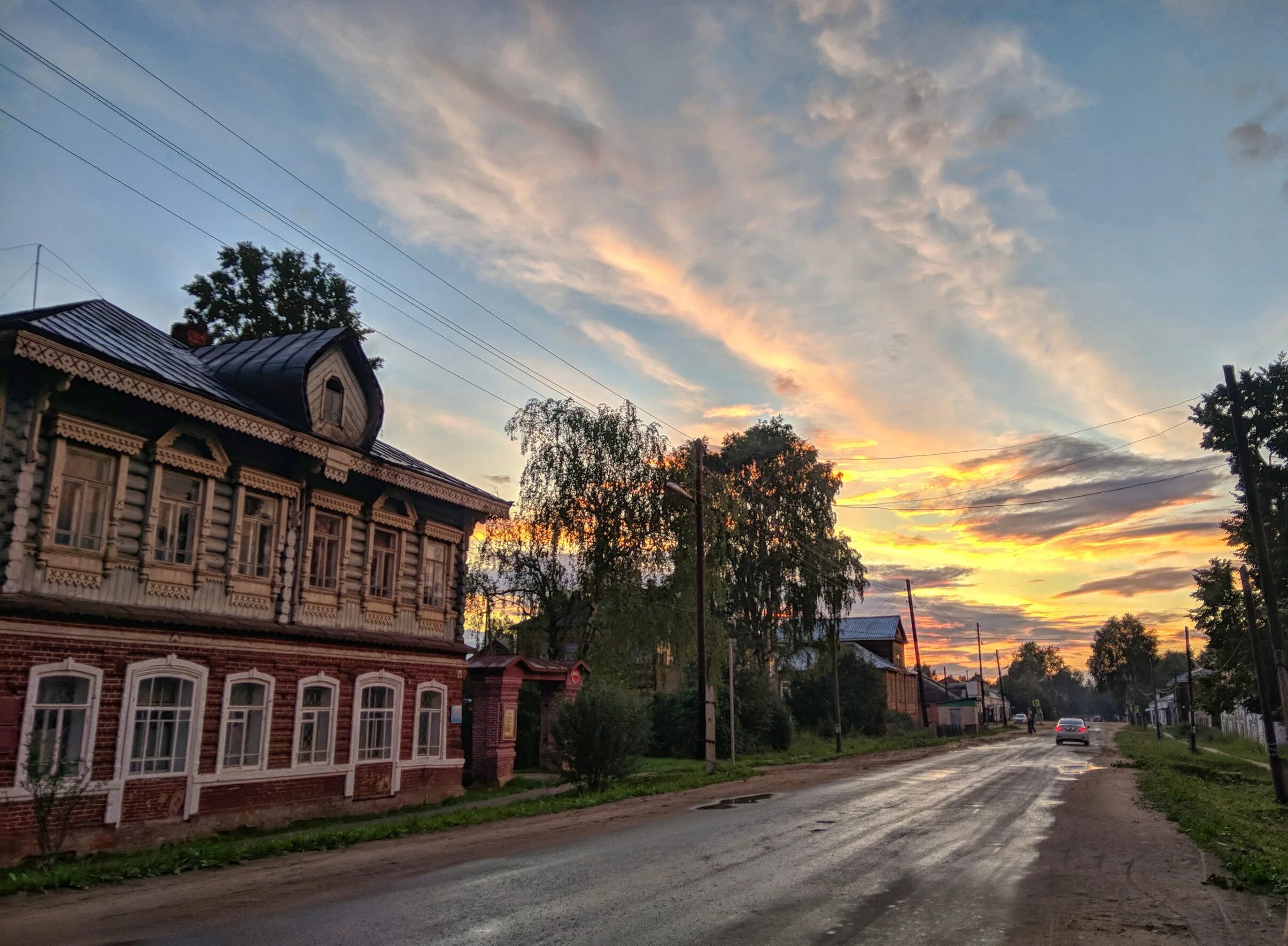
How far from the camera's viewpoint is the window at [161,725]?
14.4 metres

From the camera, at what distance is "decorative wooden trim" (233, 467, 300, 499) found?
16.7 metres

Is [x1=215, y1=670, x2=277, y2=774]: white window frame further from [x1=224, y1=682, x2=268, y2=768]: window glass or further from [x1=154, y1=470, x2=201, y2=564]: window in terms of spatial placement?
[x1=154, y1=470, x2=201, y2=564]: window

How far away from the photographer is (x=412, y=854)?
12359 millimetres

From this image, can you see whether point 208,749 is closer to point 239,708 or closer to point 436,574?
point 239,708

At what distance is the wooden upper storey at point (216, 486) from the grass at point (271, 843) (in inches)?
152

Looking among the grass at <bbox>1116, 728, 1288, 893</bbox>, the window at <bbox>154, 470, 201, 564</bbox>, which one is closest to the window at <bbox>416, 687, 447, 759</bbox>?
the window at <bbox>154, 470, 201, 564</bbox>

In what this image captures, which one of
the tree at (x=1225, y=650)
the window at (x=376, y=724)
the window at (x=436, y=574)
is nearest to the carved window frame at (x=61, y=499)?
the window at (x=376, y=724)

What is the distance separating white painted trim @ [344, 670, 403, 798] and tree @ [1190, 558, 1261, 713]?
108 feet

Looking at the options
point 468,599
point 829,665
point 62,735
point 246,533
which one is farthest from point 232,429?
point 829,665

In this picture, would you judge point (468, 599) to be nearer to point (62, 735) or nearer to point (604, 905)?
point (62, 735)

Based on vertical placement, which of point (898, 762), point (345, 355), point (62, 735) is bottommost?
point (898, 762)

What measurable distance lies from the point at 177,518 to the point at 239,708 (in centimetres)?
376

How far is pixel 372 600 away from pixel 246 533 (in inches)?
151

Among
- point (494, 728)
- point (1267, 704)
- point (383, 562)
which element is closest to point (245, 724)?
point (383, 562)
